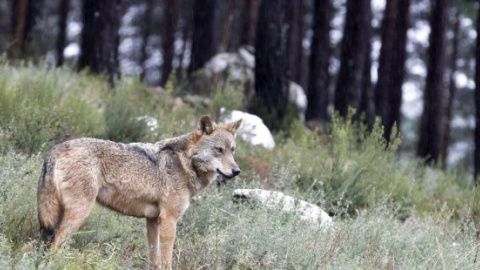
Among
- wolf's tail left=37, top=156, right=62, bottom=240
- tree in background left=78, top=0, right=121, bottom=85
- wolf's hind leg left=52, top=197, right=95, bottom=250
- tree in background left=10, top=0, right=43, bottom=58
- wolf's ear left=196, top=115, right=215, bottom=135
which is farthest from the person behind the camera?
tree in background left=10, top=0, right=43, bottom=58

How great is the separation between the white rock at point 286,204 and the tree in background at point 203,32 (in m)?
12.7

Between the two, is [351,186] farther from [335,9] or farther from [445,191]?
[335,9]

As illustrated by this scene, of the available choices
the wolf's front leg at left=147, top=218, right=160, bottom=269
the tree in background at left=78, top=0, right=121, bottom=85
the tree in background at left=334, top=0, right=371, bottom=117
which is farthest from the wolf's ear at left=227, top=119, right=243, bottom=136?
the tree in background at left=334, top=0, right=371, bottom=117

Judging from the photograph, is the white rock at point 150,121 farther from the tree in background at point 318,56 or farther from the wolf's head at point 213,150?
the tree in background at point 318,56

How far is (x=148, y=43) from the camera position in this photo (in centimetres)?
3734

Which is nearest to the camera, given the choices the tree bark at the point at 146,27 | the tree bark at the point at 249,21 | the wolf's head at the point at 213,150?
the wolf's head at the point at 213,150

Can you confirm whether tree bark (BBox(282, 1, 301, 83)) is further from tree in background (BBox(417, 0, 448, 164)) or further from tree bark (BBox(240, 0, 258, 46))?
tree bark (BBox(240, 0, 258, 46))

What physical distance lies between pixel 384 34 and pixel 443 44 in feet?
9.35

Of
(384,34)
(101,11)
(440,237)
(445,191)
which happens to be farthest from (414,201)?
(384,34)

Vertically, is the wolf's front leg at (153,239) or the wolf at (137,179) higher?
the wolf at (137,179)

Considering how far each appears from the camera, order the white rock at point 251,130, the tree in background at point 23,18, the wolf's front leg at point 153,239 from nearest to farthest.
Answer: the wolf's front leg at point 153,239
the white rock at point 251,130
the tree in background at point 23,18

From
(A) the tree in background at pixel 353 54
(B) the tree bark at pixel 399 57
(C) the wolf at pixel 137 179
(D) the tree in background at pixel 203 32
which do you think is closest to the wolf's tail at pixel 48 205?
(C) the wolf at pixel 137 179

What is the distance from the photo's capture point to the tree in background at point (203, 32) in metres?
20.5

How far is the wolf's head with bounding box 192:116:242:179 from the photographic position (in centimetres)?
666
